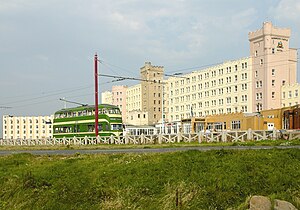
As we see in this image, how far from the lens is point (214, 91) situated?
340 ft

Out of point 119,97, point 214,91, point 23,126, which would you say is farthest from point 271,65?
point 23,126

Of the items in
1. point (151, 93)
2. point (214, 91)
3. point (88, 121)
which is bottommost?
point (88, 121)

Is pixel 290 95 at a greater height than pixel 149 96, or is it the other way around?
pixel 149 96

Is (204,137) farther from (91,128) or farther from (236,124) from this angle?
(91,128)

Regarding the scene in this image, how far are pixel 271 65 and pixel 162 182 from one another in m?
79.4

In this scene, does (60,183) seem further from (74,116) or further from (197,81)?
(197,81)

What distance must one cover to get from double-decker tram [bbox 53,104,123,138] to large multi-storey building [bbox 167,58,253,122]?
3322cm

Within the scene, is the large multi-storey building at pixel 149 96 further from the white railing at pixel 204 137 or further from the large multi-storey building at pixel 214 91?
the white railing at pixel 204 137

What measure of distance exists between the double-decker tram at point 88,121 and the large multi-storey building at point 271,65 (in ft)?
146

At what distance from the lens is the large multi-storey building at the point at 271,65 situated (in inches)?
3465

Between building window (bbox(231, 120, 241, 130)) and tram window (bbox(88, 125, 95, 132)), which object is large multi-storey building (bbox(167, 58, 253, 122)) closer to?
building window (bbox(231, 120, 241, 130))

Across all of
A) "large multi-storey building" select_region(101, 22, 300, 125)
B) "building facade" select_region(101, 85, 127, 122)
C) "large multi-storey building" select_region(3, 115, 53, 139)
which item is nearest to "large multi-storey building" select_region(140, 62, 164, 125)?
"large multi-storey building" select_region(101, 22, 300, 125)

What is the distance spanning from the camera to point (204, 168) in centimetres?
1478

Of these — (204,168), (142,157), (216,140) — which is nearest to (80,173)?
(142,157)
